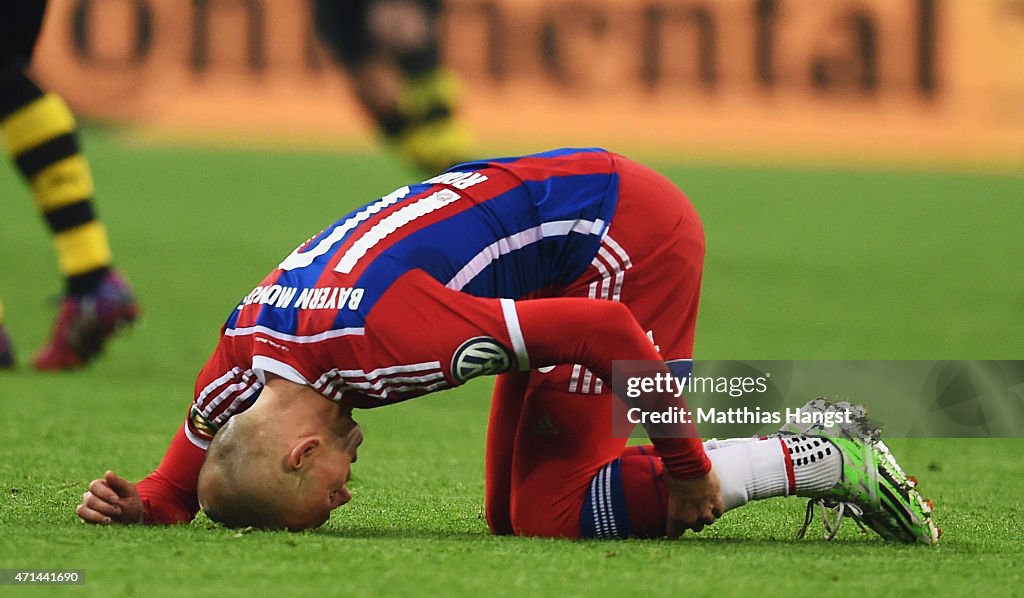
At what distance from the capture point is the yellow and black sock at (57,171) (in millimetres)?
4445

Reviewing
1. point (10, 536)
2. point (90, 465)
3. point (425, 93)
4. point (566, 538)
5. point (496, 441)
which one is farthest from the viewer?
point (425, 93)

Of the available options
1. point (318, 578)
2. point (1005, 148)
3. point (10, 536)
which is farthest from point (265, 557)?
point (1005, 148)

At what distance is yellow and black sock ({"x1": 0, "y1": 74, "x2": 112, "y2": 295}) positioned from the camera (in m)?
4.45

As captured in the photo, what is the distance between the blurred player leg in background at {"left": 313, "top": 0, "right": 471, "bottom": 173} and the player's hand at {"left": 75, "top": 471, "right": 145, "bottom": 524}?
452cm

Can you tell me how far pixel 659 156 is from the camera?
10.8m

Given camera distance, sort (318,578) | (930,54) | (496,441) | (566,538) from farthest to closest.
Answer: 1. (930,54)
2. (496,441)
3. (566,538)
4. (318,578)

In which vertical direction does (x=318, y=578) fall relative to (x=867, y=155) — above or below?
above

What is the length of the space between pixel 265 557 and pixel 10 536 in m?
0.44

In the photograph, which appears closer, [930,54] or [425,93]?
[425,93]

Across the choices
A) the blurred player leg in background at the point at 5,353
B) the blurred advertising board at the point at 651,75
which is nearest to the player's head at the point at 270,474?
the blurred player leg in background at the point at 5,353

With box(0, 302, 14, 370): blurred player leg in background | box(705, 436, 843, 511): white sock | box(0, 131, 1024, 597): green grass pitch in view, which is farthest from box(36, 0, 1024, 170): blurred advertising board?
box(705, 436, 843, 511): white sock

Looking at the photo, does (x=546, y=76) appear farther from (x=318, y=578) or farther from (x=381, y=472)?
(x=318, y=578)

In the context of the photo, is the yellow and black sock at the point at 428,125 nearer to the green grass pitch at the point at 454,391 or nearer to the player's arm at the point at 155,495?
the green grass pitch at the point at 454,391

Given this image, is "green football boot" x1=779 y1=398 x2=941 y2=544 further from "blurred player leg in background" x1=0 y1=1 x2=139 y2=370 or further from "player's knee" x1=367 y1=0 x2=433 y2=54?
"player's knee" x1=367 y1=0 x2=433 y2=54
